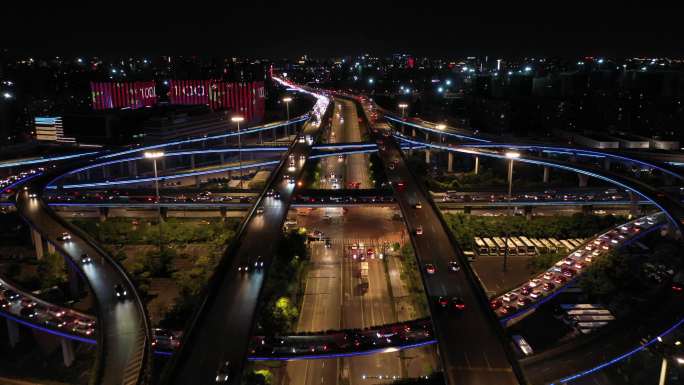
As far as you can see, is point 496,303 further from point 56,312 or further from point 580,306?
point 56,312

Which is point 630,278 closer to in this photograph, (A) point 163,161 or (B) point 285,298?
(B) point 285,298

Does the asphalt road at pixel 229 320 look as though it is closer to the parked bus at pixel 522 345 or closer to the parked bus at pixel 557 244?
the parked bus at pixel 522 345

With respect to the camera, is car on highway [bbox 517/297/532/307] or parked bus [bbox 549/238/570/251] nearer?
car on highway [bbox 517/297/532/307]

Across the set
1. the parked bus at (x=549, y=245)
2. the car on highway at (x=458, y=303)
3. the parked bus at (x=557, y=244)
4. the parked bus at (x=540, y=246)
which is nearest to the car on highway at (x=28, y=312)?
the car on highway at (x=458, y=303)

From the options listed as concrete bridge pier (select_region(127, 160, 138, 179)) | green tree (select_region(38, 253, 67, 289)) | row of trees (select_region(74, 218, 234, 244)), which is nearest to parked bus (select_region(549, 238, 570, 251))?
row of trees (select_region(74, 218, 234, 244))

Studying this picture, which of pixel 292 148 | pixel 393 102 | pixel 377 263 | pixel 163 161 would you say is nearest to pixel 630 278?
pixel 377 263

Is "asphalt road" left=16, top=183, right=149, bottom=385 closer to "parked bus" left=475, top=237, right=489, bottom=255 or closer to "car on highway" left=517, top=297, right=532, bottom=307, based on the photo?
"car on highway" left=517, top=297, right=532, bottom=307

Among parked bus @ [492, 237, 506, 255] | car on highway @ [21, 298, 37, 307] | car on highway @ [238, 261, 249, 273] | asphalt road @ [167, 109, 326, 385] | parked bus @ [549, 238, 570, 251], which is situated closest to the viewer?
asphalt road @ [167, 109, 326, 385]
